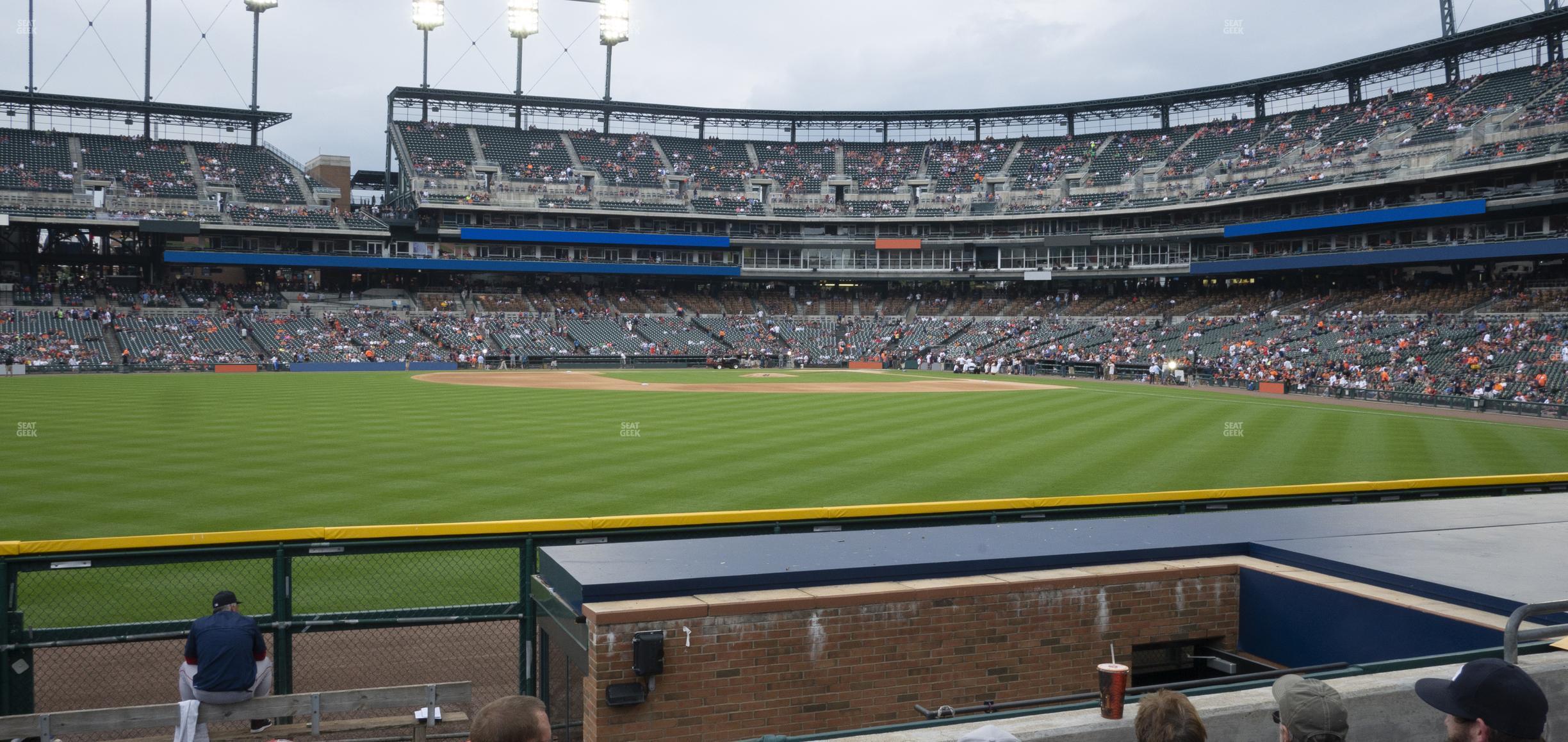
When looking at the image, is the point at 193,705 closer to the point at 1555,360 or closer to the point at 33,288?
the point at 1555,360

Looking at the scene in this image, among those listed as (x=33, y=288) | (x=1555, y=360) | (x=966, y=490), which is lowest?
(x=966, y=490)

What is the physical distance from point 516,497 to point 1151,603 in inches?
477

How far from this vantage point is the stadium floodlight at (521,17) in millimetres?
78375

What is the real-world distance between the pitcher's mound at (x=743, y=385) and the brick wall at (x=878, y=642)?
36346 mm

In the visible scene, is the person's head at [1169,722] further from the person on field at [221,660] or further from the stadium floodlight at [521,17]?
the stadium floodlight at [521,17]

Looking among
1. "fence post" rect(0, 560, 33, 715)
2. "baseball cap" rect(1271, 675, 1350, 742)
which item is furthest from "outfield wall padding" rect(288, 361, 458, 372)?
"baseball cap" rect(1271, 675, 1350, 742)

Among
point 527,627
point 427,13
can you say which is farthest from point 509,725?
point 427,13

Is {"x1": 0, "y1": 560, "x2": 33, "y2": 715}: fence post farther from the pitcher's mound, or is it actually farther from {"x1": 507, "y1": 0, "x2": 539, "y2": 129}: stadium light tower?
{"x1": 507, "y1": 0, "x2": 539, "y2": 129}: stadium light tower

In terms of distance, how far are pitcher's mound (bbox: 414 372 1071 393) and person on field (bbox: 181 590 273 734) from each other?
120ft

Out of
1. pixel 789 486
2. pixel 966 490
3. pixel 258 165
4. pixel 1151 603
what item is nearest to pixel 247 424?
pixel 789 486

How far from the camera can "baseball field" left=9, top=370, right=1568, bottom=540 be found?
651 inches

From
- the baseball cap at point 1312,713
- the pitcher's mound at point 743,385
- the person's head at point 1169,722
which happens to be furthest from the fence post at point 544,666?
the pitcher's mound at point 743,385

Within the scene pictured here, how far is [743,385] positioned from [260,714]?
42909 millimetres

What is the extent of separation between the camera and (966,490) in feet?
60.1
